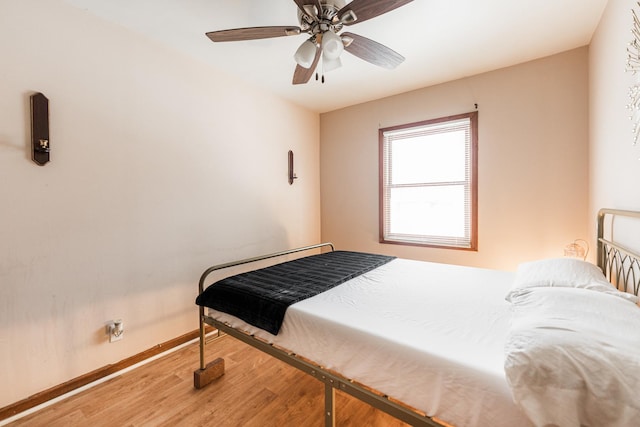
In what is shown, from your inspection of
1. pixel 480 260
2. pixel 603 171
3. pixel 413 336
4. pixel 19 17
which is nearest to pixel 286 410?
pixel 413 336

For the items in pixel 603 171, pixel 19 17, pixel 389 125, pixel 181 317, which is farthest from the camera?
pixel 389 125

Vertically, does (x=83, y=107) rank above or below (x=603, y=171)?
above

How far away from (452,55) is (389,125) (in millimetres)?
1055

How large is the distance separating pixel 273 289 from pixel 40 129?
5.80 ft

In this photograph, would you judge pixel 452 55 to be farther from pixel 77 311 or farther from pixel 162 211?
pixel 77 311

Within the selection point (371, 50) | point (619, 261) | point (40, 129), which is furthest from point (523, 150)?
point (40, 129)

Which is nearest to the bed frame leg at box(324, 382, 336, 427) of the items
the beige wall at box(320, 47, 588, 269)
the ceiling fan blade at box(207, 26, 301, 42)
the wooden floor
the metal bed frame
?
the metal bed frame

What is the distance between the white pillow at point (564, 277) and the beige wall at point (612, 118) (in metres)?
0.27

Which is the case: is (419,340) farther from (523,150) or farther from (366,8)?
(523,150)

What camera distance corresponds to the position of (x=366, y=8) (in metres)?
1.48

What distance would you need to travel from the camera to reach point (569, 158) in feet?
8.09

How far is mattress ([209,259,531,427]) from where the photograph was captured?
945 mm

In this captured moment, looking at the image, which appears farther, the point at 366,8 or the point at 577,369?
the point at 366,8

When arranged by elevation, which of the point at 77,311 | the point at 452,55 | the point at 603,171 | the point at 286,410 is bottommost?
the point at 286,410
